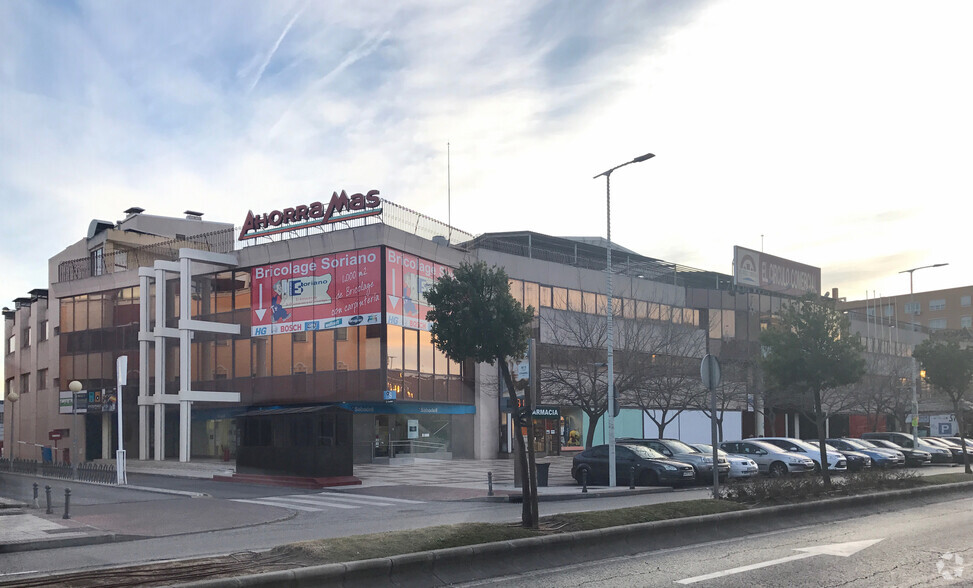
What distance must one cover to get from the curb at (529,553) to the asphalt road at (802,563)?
25 centimetres

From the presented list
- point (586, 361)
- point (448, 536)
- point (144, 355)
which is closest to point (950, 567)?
point (448, 536)

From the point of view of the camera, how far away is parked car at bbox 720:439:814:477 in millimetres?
30094

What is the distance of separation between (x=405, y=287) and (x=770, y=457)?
19.3 m

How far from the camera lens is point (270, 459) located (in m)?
30.8

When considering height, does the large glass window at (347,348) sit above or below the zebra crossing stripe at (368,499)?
above

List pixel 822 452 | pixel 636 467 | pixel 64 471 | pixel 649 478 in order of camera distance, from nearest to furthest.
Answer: pixel 822 452 → pixel 649 478 → pixel 636 467 → pixel 64 471

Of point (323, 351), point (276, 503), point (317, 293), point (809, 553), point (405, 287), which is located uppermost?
point (405, 287)

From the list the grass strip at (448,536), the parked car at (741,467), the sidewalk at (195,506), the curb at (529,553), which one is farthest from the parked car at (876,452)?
the grass strip at (448,536)

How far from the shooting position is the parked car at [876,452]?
34.7 metres

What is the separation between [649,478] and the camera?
26.2 meters

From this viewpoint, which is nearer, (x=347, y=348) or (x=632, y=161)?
(x=632, y=161)

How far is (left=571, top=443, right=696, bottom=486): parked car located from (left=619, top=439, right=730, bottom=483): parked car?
2.85 ft

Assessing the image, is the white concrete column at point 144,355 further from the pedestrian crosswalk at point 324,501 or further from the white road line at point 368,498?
the pedestrian crosswalk at point 324,501

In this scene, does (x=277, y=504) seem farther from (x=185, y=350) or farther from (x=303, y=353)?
(x=185, y=350)
